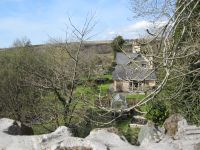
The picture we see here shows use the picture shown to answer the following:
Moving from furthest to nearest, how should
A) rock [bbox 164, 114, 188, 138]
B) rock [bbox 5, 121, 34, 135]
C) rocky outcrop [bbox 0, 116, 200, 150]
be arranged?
1. rock [bbox 5, 121, 34, 135]
2. rock [bbox 164, 114, 188, 138]
3. rocky outcrop [bbox 0, 116, 200, 150]

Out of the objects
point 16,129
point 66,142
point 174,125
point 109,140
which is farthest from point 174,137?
point 16,129

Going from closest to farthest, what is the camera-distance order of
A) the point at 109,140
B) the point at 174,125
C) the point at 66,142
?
the point at 66,142 < the point at 109,140 < the point at 174,125

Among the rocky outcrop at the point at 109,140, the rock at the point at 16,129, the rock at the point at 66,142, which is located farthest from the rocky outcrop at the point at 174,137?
the rock at the point at 16,129

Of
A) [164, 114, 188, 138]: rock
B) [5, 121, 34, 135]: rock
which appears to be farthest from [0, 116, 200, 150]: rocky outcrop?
[5, 121, 34, 135]: rock

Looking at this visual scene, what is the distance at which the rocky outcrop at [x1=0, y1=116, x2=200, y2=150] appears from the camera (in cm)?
444

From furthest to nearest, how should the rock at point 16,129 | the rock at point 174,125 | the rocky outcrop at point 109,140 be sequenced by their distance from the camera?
the rock at point 16,129
the rock at point 174,125
the rocky outcrop at point 109,140

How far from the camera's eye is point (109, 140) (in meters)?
4.75

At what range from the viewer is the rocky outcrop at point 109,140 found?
14.6ft

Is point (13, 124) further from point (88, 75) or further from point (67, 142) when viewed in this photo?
point (88, 75)

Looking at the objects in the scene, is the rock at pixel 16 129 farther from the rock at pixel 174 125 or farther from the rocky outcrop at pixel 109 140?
the rock at pixel 174 125

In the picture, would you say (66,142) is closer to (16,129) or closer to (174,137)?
(174,137)

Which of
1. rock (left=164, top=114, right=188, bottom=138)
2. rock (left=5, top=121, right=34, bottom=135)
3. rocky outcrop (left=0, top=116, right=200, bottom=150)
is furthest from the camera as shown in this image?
rock (left=5, top=121, right=34, bottom=135)

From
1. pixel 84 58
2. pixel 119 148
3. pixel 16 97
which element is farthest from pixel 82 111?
pixel 119 148

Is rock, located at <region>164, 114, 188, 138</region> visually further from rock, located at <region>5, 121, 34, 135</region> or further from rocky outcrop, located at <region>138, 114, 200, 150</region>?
rock, located at <region>5, 121, 34, 135</region>
